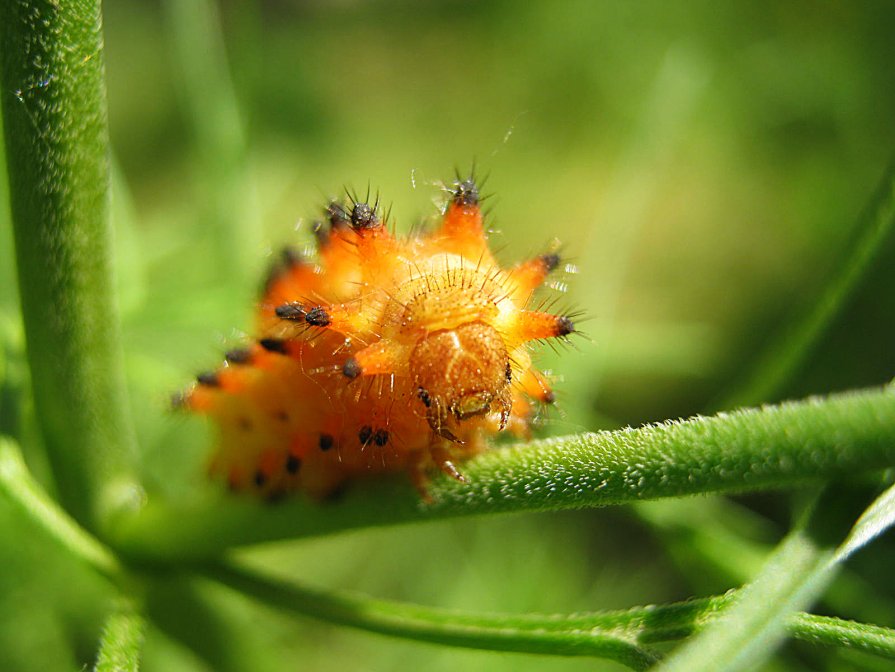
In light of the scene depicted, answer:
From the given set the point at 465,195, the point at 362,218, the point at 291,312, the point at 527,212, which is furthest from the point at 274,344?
the point at 527,212

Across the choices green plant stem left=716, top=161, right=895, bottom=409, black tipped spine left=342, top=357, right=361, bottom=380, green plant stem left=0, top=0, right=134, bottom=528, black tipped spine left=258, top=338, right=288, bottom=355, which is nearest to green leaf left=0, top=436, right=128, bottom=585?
green plant stem left=0, top=0, right=134, bottom=528

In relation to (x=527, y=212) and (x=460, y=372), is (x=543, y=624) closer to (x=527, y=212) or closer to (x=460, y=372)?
(x=460, y=372)

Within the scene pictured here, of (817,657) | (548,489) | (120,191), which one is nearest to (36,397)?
(548,489)

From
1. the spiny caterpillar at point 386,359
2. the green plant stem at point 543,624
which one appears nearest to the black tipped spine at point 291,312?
the spiny caterpillar at point 386,359

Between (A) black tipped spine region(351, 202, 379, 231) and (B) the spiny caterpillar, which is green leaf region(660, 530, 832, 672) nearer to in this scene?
(B) the spiny caterpillar

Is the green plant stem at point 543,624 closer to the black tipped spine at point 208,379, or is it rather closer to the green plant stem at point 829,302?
the black tipped spine at point 208,379

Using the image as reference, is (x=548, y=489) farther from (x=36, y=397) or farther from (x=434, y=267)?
(x=36, y=397)

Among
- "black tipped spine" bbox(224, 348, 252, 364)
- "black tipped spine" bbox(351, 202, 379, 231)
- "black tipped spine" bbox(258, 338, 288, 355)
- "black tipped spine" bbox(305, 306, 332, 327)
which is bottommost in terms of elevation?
"black tipped spine" bbox(305, 306, 332, 327)
